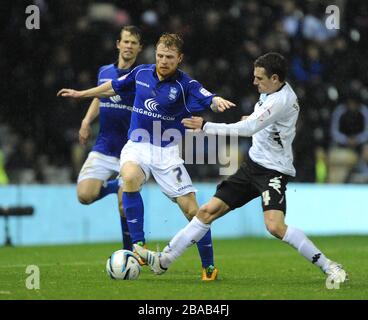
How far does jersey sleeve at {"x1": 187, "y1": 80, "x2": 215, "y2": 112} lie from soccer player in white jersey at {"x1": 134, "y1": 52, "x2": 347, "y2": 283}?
0.61 metres

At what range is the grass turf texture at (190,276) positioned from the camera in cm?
794

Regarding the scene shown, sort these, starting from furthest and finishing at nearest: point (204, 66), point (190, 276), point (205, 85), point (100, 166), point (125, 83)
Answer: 1. point (204, 66)
2. point (205, 85)
3. point (100, 166)
4. point (125, 83)
5. point (190, 276)

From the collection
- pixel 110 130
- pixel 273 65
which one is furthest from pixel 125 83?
pixel 273 65

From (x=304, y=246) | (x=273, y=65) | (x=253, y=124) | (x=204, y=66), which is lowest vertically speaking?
(x=304, y=246)

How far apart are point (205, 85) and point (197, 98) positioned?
8833 mm

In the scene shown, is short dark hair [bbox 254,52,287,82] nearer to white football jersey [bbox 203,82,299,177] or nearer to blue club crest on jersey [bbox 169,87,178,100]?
white football jersey [bbox 203,82,299,177]

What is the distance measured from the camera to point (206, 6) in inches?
760

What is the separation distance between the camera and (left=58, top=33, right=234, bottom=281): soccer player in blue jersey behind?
9.46 metres

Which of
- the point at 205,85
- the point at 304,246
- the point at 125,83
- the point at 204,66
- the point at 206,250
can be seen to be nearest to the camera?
the point at 304,246

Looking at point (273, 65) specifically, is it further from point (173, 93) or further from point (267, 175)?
point (173, 93)

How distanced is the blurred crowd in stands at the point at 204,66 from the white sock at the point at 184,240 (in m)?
7.52

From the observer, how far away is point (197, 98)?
9484 mm

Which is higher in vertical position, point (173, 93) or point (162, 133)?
point (173, 93)

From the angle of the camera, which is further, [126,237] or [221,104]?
[126,237]
